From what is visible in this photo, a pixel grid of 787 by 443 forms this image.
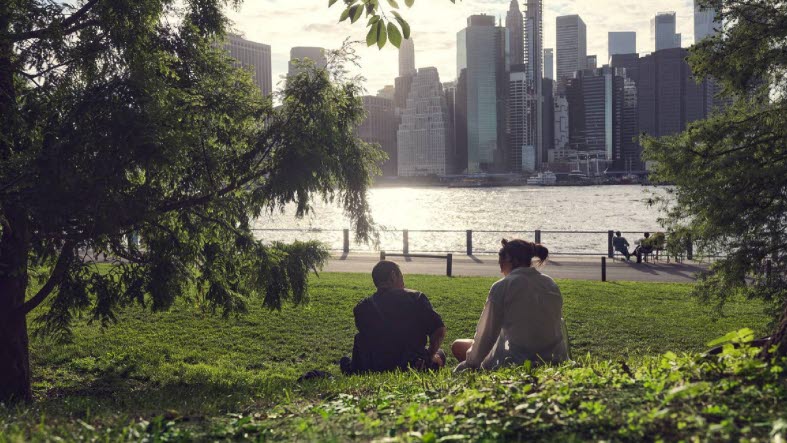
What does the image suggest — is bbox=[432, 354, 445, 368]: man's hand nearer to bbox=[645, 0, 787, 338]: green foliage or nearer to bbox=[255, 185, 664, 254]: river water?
bbox=[645, 0, 787, 338]: green foliage

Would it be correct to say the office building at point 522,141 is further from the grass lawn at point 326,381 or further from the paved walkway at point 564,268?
the grass lawn at point 326,381

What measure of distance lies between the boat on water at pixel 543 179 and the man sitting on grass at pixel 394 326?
16700 centimetres

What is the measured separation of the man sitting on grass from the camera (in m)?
6.26

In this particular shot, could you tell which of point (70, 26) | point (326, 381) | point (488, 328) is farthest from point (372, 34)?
point (70, 26)

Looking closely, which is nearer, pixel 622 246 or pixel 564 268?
pixel 564 268

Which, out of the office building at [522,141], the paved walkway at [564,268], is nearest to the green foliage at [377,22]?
the paved walkway at [564,268]

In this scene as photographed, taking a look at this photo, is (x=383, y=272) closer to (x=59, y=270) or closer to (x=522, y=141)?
(x=59, y=270)

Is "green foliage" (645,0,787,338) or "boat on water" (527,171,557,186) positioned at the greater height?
"boat on water" (527,171,557,186)

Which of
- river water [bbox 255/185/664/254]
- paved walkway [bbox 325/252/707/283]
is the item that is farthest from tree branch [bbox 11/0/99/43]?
river water [bbox 255/185/664/254]

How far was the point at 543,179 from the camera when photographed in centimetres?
17025

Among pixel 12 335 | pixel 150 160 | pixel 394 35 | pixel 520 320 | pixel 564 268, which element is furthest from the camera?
pixel 564 268

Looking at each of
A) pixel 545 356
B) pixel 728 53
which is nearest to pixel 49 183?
pixel 545 356

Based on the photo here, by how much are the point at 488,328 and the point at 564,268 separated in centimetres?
1589

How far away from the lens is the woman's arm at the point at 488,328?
5383 millimetres
